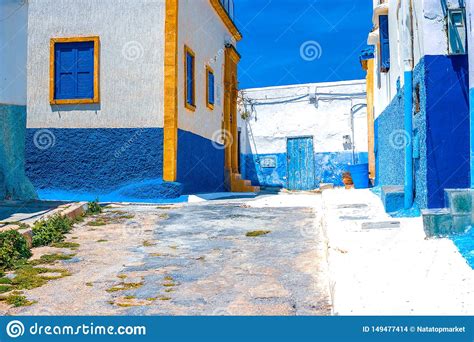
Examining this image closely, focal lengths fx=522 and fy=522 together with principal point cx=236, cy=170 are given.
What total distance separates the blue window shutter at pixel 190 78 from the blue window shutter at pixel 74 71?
2.34 m

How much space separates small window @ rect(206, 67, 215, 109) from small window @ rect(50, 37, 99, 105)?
13.2ft

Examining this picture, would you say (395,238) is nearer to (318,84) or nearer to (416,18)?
(416,18)

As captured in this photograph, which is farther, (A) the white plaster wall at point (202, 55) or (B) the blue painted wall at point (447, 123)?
(A) the white plaster wall at point (202, 55)

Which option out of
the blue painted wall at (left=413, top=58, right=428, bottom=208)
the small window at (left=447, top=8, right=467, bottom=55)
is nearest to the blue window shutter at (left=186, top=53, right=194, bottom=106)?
the blue painted wall at (left=413, top=58, right=428, bottom=208)

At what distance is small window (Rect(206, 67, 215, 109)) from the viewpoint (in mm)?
15172

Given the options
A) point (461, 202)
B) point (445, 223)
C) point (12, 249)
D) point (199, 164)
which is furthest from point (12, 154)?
point (461, 202)

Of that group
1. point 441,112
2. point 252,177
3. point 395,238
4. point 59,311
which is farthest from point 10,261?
point 252,177

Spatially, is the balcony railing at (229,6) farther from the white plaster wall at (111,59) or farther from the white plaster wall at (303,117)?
the white plaster wall at (111,59)

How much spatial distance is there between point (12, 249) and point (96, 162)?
6255mm

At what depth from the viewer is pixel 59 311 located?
3.97 meters

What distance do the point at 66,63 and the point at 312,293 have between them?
9.77 m

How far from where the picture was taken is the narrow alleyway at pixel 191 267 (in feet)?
13.1

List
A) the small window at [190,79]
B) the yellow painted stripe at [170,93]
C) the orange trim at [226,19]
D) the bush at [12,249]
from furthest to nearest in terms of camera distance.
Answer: the orange trim at [226,19] < the small window at [190,79] < the yellow painted stripe at [170,93] < the bush at [12,249]

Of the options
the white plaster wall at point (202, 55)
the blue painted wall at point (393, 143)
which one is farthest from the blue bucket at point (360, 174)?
the white plaster wall at point (202, 55)
